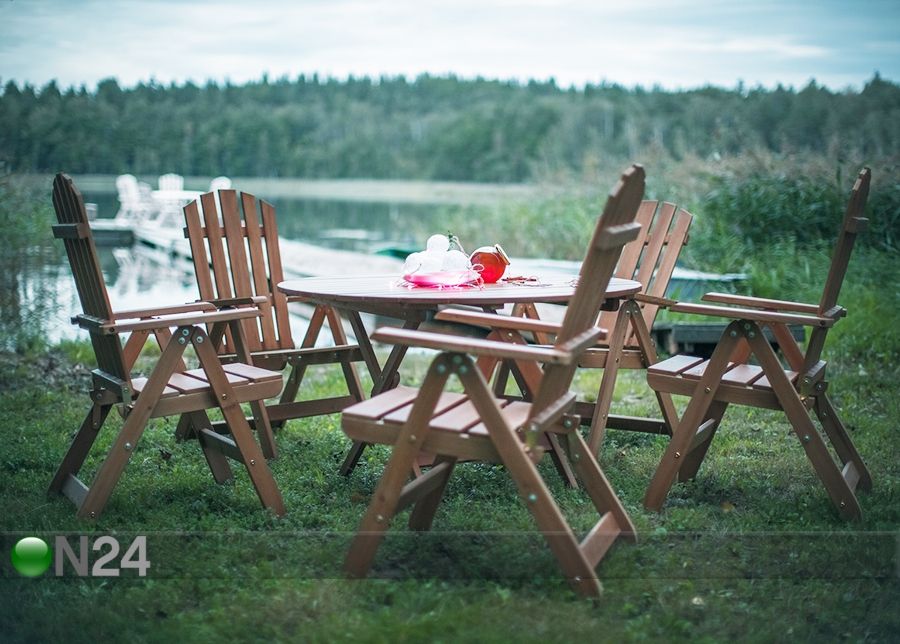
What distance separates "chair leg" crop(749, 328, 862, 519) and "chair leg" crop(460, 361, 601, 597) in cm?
99

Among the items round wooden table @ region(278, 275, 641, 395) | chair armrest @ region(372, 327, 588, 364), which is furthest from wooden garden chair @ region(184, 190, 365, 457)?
chair armrest @ region(372, 327, 588, 364)

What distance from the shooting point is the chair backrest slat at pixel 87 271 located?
114 inches

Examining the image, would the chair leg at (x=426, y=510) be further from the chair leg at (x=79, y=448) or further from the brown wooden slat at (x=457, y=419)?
the chair leg at (x=79, y=448)

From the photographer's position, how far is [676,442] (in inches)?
122

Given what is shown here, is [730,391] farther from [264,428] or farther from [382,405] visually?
[264,428]

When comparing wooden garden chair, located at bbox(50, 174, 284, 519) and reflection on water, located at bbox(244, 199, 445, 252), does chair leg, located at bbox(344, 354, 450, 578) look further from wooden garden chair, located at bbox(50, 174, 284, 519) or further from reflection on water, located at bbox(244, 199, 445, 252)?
reflection on water, located at bbox(244, 199, 445, 252)

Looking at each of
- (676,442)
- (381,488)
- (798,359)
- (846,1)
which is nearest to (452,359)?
(381,488)

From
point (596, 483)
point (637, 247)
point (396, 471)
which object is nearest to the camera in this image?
point (396, 471)

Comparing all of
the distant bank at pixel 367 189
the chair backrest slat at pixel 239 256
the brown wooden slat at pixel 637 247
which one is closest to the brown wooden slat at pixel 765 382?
the brown wooden slat at pixel 637 247

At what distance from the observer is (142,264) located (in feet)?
44.1

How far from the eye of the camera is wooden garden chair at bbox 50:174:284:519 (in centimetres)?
293

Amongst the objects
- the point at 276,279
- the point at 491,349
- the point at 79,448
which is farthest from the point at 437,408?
the point at 276,279

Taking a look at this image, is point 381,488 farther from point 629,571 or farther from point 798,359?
point 798,359

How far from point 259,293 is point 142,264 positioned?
1002cm
